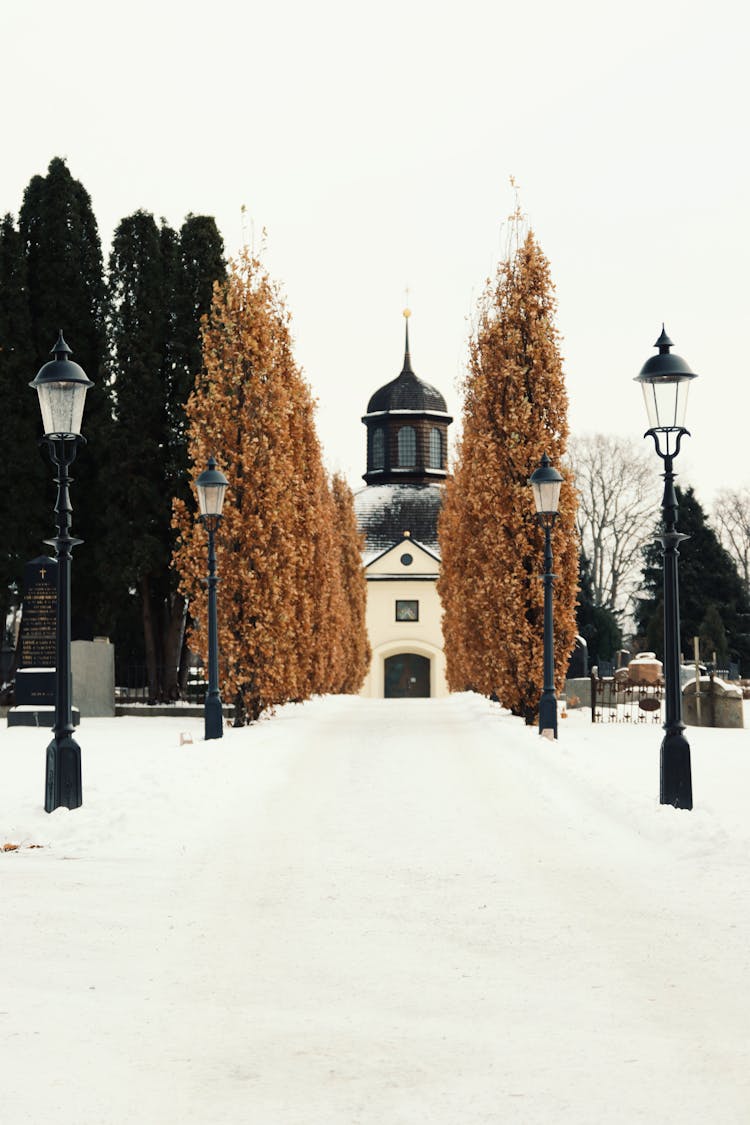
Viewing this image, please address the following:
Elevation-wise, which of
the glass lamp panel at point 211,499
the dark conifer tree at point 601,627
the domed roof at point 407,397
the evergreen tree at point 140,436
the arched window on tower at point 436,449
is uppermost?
the domed roof at point 407,397

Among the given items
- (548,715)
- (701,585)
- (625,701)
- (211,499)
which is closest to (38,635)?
(211,499)

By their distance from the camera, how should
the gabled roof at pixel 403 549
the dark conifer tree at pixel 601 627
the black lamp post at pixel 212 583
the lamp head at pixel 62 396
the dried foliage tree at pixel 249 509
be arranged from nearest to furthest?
1. the lamp head at pixel 62 396
2. the black lamp post at pixel 212 583
3. the dried foliage tree at pixel 249 509
4. the dark conifer tree at pixel 601 627
5. the gabled roof at pixel 403 549

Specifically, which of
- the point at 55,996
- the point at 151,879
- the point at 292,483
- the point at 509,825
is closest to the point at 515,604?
the point at 292,483

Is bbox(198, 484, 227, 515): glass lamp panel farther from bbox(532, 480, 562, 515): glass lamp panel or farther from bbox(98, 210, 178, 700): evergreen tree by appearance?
bbox(98, 210, 178, 700): evergreen tree

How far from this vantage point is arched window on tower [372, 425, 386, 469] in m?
71.7

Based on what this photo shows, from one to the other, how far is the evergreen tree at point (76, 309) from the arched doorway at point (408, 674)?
30.6 metres

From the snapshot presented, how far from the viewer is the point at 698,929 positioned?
267 inches

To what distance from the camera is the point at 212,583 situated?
1995 cm

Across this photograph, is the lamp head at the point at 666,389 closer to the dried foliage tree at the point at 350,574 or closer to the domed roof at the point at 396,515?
the dried foliage tree at the point at 350,574

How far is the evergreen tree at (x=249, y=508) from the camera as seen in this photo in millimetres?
24422

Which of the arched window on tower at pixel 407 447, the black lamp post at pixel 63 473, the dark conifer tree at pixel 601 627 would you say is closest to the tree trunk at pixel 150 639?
the black lamp post at pixel 63 473

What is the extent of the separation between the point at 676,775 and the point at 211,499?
10.9 meters

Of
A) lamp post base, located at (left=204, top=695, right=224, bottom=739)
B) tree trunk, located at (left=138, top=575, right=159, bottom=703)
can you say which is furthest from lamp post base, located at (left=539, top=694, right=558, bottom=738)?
tree trunk, located at (left=138, top=575, right=159, bottom=703)

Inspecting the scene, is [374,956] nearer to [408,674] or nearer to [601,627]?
[601,627]
